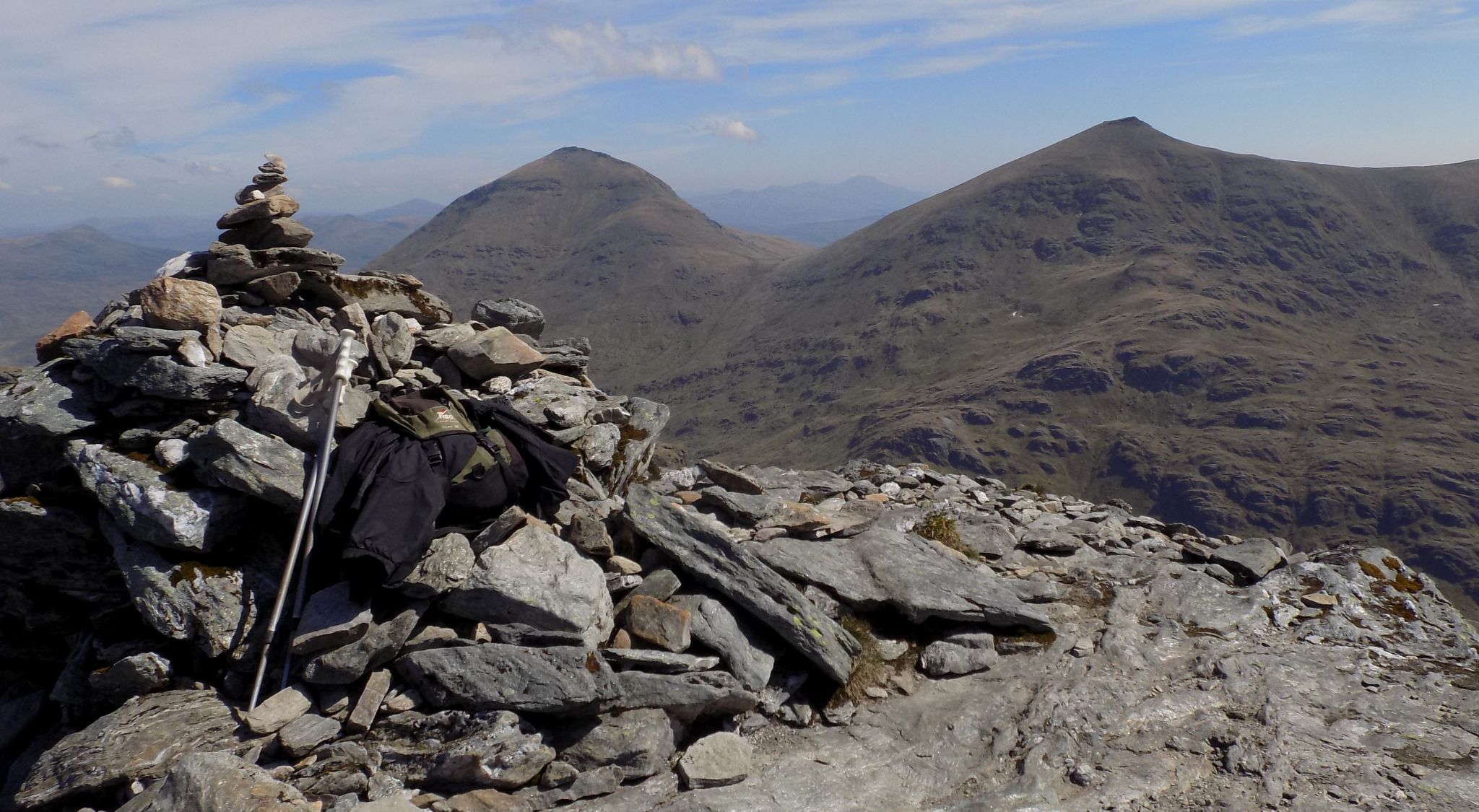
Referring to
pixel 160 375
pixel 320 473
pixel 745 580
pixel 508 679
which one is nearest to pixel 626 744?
pixel 508 679

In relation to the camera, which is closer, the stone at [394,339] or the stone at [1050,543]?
the stone at [394,339]

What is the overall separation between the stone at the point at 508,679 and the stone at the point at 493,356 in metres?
6.02

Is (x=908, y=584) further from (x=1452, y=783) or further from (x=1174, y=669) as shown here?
(x=1452, y=783)

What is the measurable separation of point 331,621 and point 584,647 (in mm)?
2666

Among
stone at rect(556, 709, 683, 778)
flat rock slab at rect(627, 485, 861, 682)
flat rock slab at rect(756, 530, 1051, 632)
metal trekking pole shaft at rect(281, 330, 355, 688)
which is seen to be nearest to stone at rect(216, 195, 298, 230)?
metal trekking pole shaft at rect(281, 330, 355, 688)

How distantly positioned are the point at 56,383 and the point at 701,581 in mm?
9214

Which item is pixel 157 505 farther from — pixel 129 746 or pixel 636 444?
pixel 636 444

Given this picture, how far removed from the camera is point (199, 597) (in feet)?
29.8

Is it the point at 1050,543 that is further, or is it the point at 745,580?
the point at 1050,543

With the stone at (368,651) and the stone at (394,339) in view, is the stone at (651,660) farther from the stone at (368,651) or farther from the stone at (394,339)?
the stone at (394,339)

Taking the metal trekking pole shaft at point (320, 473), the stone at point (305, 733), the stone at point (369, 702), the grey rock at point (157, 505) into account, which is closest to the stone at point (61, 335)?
the grey rock at point (157, 505)

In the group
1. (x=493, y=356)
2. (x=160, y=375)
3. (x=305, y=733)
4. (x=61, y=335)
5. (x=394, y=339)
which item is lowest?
(x=305, y=733)

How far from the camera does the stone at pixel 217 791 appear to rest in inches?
271

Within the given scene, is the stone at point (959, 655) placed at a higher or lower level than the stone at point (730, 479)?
lower
